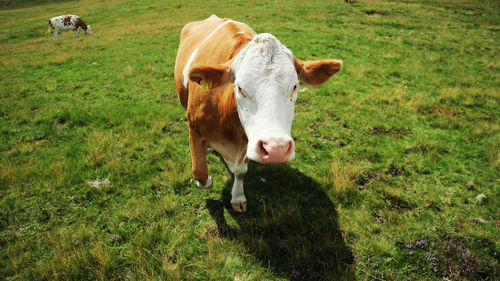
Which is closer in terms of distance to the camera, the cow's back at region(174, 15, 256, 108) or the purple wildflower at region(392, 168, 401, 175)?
the cow's back at region(174, 15, 256, 108)

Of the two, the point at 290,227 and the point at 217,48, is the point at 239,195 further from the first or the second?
the point at 217,48

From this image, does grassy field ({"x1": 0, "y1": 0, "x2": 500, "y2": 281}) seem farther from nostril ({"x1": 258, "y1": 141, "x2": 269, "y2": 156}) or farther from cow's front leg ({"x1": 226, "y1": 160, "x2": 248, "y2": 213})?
nostril ({"x1": 258, "y1": 141, "x2": 269, "y2": 156})

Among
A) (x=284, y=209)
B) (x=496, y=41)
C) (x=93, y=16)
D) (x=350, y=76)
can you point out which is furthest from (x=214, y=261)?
(x=93, y=16)

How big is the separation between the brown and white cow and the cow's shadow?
1.11ft

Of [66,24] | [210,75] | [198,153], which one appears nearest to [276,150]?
[210,75]

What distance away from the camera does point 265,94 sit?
2188mm

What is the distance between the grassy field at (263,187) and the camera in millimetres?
2811

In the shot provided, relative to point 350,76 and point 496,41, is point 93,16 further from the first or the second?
point 496,41

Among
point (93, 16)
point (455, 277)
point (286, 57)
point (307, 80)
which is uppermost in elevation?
point (93, 16)

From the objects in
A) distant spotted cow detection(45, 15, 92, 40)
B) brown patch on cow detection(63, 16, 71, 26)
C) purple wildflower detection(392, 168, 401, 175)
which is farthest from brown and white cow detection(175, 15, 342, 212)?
brown patch on cow detection(63, 16, 71, 26)

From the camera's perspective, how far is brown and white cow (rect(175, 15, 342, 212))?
83.9 inches

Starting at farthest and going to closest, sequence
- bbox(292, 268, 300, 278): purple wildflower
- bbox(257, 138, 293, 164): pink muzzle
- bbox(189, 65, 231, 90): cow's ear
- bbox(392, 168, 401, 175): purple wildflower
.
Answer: bbox(392, 168, 401, 175): purple wildflower, bbox(292, 268, 300, 278): purple wildflower, bbox(189, 65, 231, 90): cow's ear, bbox(257, 138, 293, 164): pink muzzle

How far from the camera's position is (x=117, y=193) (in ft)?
12.8

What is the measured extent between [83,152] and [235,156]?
3.33m
